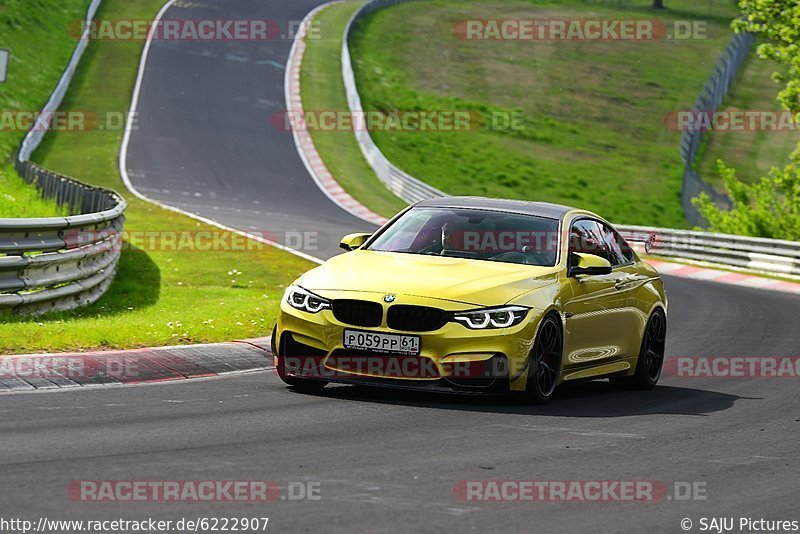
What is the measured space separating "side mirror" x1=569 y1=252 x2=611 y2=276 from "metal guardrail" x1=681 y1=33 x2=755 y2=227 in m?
34.5

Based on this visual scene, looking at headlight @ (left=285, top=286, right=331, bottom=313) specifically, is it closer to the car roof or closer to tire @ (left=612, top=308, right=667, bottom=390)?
the car roof

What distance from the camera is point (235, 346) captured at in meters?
12.2

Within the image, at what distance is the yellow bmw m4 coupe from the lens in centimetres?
988

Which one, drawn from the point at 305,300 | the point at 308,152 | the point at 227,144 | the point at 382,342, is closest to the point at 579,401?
the point at 382,342

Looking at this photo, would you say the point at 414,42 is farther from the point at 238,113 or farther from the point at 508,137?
the point at 238,113


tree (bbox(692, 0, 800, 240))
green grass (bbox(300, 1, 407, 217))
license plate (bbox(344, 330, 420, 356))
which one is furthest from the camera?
green grass (bbox(300, 1, 407, 217))

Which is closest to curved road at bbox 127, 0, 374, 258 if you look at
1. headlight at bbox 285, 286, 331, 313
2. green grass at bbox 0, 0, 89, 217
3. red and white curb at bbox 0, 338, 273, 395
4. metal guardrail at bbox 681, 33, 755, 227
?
green grass at bbox 0, 0, 89, 217

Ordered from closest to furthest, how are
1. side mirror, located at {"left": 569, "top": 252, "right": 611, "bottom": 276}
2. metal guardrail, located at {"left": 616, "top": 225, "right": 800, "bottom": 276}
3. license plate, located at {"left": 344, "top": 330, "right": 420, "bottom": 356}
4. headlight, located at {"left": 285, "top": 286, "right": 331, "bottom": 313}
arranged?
license plate, located at {"left": 344, "top": 330, "right": 420, "bottom": 356}
headlight, located at {"left": 285, "top": 286, "right": 331, "bottom": 313}
side mirror, located at {"left": 569, "top": 252, "right": 611, "bottom": 276}
metal guardrail, located at {"left": 616, "top": 225, "right": 800, "bottom": 276}

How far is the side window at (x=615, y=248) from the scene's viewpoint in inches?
482

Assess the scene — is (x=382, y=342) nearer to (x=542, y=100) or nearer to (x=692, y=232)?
(x=692, y=232)

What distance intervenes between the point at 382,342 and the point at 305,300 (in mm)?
730

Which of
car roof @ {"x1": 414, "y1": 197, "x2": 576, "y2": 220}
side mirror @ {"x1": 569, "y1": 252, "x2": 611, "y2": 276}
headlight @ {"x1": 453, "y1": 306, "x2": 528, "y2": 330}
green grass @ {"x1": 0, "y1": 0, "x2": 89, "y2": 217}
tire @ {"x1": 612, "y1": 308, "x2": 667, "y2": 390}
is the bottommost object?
green grass @ {"x1": 0, "y1": 0, "x2": 89, "y2": 217}

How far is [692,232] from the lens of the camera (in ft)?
107

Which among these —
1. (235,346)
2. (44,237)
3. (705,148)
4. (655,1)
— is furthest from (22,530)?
(655,1)
